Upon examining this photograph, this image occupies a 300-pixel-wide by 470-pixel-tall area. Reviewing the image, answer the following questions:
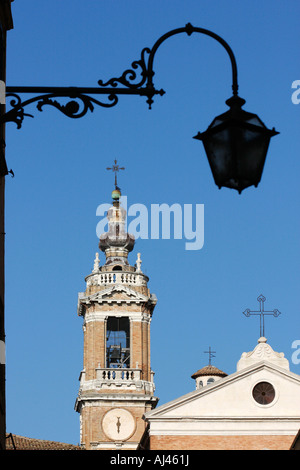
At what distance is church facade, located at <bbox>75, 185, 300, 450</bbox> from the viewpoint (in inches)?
1558

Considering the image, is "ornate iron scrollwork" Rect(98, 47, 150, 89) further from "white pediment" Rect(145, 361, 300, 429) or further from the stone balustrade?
the stone balustrade

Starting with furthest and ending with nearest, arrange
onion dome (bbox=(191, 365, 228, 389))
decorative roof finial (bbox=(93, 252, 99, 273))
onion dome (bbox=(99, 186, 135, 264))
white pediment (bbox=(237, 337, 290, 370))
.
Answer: onion dome (bbox=(191, 365, 228, 389)) < onion dome (bbox=(99, 186, 135, 264)) < decorative roof finial (bbox=(93, 252, 99, 273)) < white pediment (bbox=(237, 337, 290, 370))

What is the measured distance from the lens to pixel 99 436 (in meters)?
47.8

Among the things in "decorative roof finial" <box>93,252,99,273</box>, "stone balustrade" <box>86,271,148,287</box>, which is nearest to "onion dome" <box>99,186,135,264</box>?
"decorative roof finial" <box>93,252,99,273</box>

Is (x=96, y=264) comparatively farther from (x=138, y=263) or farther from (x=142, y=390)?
(x=142, y=390)

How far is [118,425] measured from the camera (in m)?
47.8

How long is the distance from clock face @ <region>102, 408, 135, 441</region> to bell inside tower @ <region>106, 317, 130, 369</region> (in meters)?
2.31

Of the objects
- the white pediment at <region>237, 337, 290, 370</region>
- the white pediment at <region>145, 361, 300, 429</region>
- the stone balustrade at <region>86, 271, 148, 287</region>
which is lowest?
the white pediment at <region>145, 361, 300, 429</region>

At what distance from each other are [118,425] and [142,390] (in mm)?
1848

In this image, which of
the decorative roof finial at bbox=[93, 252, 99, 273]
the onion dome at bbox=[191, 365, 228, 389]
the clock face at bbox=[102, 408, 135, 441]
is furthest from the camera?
the onion dome at bbox=[191, 365, 228, 389]

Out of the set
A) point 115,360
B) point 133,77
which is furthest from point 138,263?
point 133,77

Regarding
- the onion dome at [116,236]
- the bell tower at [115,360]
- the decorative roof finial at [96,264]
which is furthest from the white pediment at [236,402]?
the onion dome at [116,236]
